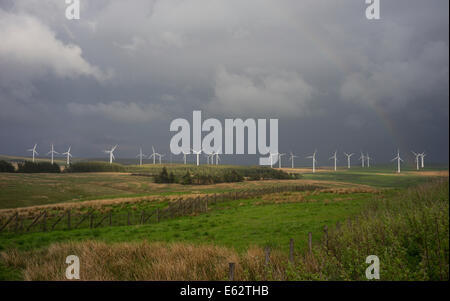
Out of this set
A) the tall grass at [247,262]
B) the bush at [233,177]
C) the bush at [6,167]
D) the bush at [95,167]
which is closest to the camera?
the tall grass at [247,262]

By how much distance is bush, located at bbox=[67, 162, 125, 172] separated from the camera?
18.2 m

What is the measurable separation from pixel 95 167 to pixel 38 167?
372cm

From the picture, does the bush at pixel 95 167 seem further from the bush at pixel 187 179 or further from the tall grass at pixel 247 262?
the tall grass at pixel 247 262

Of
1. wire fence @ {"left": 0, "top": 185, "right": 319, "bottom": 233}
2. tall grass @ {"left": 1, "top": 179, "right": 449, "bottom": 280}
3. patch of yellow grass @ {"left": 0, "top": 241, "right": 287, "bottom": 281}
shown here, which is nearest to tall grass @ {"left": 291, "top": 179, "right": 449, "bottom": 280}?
tall grass @ {"left": 1, "top": 179, "right": 449, "bottom": 280}

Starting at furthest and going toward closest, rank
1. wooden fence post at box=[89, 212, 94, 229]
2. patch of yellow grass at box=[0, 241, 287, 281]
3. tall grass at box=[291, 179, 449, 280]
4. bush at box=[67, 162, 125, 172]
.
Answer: wooden fence post at box=[89, 212, 94, 229] → bush at box=[67, 162, 125, 172] → patch of yellow grass at box=[0, 241, 287, 281] → tall grass at box=[291, 179, 449, 280]

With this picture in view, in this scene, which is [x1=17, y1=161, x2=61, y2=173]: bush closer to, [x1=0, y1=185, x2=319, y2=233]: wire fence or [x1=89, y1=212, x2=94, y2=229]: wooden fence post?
[x1=0, y1=185, x2=319, y2=233]: wire fence

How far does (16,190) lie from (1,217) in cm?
153

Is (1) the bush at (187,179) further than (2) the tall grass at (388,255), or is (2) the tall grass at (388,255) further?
(1) the bush at (187,179)

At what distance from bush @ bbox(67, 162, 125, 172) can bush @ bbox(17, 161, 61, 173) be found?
871 mm

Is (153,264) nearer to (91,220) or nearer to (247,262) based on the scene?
(247,262)

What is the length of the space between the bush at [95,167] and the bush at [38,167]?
87 centimetres

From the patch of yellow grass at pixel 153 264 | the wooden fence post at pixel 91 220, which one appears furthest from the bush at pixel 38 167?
the patch of yellow grass at pixel 153 264

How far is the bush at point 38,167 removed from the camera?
52.0ft
